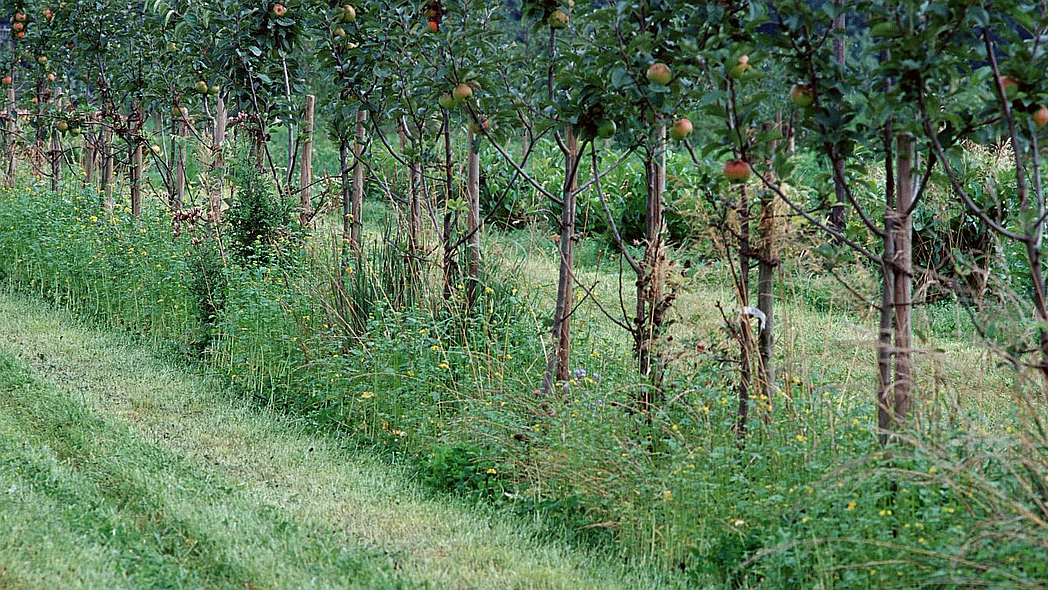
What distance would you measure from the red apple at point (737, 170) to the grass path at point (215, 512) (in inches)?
46.5

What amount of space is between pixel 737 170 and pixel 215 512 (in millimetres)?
1983

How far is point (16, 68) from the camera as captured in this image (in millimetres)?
9891

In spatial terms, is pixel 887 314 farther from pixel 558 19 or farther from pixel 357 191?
pixel 357 191

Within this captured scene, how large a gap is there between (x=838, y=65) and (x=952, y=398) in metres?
1.02

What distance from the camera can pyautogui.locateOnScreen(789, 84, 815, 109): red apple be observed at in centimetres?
300

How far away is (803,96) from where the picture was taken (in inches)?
118

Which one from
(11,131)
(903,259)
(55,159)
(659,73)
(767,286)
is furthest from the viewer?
(11,131)

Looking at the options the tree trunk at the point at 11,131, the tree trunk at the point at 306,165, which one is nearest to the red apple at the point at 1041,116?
the tree trunk at the point at 306,165

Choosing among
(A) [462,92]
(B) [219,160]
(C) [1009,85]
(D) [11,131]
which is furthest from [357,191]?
(D) [11,131]

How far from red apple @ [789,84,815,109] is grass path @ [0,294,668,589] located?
144cm

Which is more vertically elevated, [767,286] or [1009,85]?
[1009,85]

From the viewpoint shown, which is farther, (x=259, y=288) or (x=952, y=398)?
(x=259, y=288)

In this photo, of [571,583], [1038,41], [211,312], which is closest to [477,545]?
[571,583]

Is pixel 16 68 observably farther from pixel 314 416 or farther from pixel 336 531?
pixel 336 531
